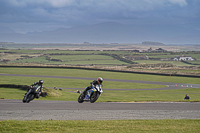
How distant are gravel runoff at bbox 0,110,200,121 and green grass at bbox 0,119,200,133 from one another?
3.25 metres

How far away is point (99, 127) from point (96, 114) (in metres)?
6.35

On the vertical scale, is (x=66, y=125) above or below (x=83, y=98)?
below

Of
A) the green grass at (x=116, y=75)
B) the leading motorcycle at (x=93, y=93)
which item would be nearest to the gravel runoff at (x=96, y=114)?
the leading motorcycle at (x=93, y=93)

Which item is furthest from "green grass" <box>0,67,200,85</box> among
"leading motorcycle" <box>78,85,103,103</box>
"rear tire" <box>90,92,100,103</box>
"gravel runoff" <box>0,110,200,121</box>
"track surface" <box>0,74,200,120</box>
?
"rear tire" <box>90,92,100,103</box>

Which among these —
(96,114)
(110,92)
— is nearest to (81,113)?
(96,114)

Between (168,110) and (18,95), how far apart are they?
20168 millimetres

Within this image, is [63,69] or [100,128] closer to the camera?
[100,128]

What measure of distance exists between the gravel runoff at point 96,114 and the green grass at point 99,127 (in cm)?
325

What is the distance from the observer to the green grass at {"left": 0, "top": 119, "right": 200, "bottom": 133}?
18141 millimetres

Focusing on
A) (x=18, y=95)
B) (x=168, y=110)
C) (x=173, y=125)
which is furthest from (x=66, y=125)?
(x=18, y=95)

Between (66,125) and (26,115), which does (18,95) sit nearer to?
(26,115)

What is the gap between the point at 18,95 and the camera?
38156mm

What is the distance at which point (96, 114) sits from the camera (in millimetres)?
25578

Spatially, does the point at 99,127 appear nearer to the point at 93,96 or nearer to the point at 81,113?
the point at 93,96
